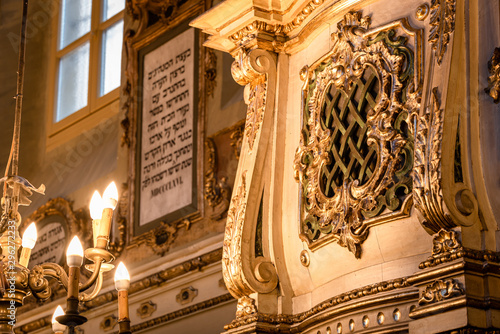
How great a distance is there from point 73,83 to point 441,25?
21.0 ft

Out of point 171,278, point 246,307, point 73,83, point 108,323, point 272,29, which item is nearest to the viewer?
point 246,307

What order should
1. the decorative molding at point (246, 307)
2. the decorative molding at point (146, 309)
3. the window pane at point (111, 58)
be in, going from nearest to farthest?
1. the decorative molding at point (246, 307)
2. the decorative molding at point (146, 309)
3. the window pane at point (111, 58)

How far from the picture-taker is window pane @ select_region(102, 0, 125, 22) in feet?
29.8

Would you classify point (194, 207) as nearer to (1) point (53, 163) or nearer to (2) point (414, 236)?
(1) point (53, 163)

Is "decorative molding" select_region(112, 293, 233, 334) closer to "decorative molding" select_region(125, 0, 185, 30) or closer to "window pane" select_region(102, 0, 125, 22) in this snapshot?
"decorative molding" select_region(125, 0, 185, 30)

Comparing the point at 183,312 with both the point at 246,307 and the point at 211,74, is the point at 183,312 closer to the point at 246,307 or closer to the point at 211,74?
the point at 211,74

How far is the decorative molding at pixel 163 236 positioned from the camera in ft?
22.6

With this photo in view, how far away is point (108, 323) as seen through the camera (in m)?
7.37

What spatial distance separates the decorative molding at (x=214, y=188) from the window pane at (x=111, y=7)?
2.73 m

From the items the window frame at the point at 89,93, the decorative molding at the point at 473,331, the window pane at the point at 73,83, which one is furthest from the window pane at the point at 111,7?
the decorative molding at the point at 473,331

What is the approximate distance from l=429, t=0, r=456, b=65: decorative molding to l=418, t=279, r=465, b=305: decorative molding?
2.65 feet

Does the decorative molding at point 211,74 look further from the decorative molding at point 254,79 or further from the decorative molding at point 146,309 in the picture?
the decorative molding at point 254,79

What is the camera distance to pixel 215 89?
7.01 m

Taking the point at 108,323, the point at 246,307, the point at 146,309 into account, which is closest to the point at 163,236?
the point at 146,309
